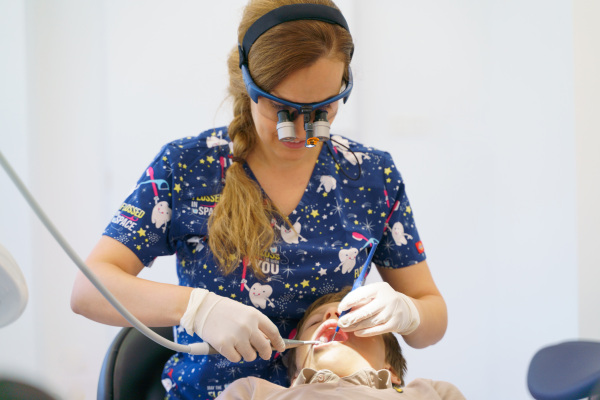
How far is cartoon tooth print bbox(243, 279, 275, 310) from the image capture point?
1285 mm

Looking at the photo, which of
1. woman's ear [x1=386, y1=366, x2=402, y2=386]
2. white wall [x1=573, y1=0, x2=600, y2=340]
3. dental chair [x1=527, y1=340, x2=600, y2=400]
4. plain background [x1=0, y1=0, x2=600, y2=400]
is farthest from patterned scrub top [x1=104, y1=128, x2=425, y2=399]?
white wall [x1=573, y1=0, x2=600, y2=340]

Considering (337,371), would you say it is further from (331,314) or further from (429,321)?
(429,321)

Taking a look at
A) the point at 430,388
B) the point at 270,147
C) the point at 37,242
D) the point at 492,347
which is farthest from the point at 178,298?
the point at 492,347

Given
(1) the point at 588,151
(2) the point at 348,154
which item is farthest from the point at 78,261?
(1) the point at 588,151

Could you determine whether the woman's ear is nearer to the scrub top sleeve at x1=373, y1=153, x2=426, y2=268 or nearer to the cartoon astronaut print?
the scrub top sleeve at x1=373, y1=153, x2=426, y2=268

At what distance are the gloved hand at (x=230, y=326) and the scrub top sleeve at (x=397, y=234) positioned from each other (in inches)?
18.2

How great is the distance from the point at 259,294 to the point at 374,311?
0.28 meters

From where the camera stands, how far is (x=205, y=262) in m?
1.30

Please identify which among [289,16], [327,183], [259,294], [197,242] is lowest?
[259,294]

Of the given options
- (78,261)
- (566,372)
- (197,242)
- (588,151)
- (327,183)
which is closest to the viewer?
(78,261)

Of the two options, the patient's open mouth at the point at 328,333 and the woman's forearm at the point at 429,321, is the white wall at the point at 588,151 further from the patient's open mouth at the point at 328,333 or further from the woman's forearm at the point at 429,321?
the patient's open mouth at the point at 328,333

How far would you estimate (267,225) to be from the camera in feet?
4.30

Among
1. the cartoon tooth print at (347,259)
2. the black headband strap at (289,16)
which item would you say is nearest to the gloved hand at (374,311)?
the cartoon tooth print at (347,259)

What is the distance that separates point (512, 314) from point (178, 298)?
1696 millimetres
